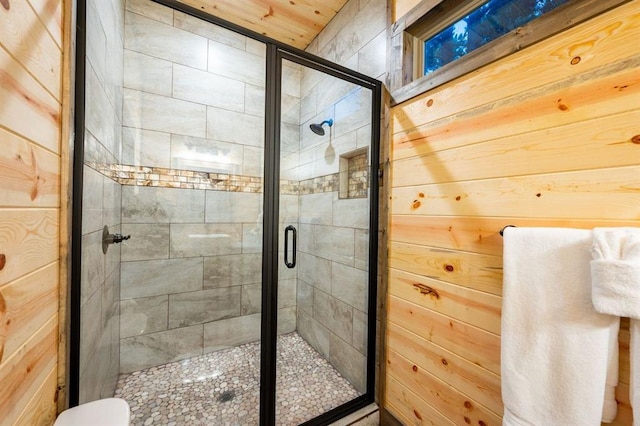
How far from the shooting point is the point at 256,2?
2.01 metres

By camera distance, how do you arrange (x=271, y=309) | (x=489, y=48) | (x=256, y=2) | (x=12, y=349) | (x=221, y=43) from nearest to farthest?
1. (x=12, y=349)
2. (x=489, y=48)
3. (x=271, y=309)
4. (x=256, y=2)
5. (x=221, y=43)

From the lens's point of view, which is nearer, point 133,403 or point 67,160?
point 67,160

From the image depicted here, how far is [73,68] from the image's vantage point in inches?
37.5

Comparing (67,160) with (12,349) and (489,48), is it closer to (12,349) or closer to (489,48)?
(12,349)

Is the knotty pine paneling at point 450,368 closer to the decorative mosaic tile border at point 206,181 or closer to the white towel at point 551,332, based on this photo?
the white towel at point 551,332

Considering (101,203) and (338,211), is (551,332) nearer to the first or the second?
(338,211)

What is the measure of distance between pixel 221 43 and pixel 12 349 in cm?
233

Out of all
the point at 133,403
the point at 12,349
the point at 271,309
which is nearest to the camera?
the point at 12,349

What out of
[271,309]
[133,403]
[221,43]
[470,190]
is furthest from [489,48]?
[133,403]

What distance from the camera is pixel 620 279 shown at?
69cm

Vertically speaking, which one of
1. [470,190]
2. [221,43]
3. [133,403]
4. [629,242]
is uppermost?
[221,43]

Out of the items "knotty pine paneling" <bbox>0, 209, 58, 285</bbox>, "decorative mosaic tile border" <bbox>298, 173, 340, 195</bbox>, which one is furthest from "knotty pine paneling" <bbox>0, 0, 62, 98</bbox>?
"decorative mosaic tile border" <bbox>298, 173, 340, 195</bbox>

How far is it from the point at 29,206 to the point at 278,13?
2.15m

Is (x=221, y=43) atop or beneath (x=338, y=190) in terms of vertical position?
atop
